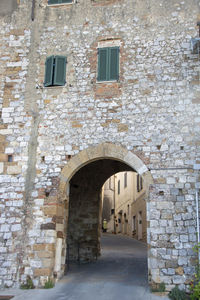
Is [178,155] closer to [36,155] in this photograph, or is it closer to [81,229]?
[36,155]

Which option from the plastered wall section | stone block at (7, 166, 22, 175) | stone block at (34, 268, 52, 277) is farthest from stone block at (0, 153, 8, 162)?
stone block at (34, 268, 52, 277)

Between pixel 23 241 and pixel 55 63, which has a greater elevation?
pixel 55 63

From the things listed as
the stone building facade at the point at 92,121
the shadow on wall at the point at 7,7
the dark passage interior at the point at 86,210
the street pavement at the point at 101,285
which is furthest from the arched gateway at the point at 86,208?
the shadow on wall at the point at 7,7

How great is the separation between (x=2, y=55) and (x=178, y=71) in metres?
5.26

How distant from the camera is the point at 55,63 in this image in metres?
9.78

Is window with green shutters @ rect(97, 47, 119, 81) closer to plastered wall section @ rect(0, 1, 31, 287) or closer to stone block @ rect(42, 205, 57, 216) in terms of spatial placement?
plastered wall section @ rect(0, 1, 31, 287)

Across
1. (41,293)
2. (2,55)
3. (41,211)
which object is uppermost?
(2,55)

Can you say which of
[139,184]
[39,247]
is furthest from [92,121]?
[139,184]

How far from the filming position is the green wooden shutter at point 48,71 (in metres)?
9.66

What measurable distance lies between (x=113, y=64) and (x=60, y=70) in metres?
1.54

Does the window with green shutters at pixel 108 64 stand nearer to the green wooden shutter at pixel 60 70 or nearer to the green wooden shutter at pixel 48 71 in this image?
the green wooden shutter at pixel 60 70

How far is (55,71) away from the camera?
971cm

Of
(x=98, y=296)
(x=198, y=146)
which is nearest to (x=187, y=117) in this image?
(x=198, y=146)

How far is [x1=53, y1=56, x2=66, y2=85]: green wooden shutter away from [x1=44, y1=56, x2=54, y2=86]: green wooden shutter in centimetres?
13
